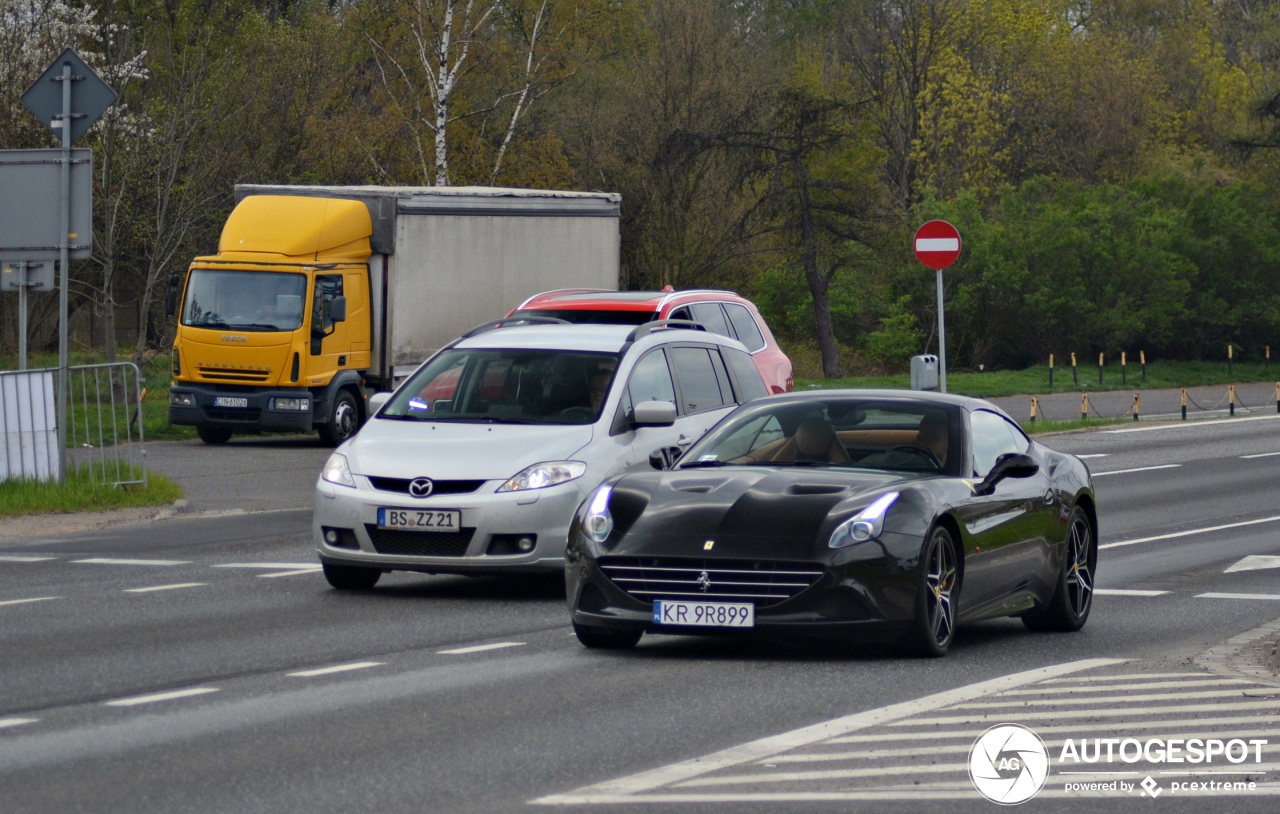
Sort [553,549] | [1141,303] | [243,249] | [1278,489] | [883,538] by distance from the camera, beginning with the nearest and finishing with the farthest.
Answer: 1. [883,538]
2. [553,549]
3. [1278,489]
4. [243,249]
5. [1141,303]

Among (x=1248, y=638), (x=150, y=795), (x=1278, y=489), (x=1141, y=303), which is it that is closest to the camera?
(x=150, y=795)

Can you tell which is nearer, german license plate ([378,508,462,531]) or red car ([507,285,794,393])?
german license plate ([378,508,462,531])

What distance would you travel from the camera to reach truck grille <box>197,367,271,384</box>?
27.0 metres

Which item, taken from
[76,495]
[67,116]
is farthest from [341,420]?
[67,116]

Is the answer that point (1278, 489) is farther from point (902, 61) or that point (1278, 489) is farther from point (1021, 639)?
point (902, 61)

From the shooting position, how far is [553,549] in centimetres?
1188

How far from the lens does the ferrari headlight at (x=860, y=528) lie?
9.20 metres

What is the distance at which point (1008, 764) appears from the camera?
22.8ft

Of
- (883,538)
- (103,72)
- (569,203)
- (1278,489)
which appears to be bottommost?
(1278,489)

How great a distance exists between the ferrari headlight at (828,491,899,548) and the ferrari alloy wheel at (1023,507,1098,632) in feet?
6.82

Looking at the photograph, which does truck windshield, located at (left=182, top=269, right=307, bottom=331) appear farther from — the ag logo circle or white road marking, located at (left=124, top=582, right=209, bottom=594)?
the ag logo circle

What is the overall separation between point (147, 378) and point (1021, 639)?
98.8 ft

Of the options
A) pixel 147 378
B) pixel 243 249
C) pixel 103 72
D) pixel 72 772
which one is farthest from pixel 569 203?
A: pixel 72 772

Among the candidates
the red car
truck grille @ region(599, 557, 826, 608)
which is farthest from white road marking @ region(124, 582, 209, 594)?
the red car
